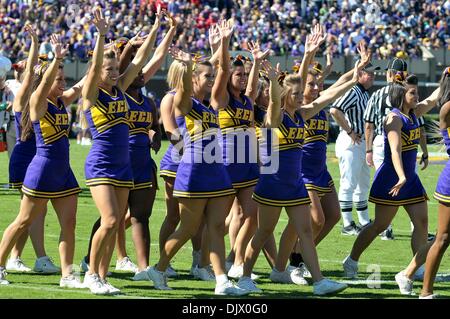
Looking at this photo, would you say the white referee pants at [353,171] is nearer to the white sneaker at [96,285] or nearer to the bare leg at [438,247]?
the bare leg at [438,247]

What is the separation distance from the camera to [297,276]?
9.65 metres

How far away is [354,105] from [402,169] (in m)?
3.66

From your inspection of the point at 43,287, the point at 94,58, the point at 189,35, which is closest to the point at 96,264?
the point at 43,287

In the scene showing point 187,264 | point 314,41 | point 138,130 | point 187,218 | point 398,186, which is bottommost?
point 187,264

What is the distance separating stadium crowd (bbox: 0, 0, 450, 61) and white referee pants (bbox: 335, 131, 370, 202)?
20.4m

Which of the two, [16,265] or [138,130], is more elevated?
[138,130]

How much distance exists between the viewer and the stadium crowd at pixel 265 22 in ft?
116

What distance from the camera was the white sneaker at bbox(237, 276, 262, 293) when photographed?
29.2 ft

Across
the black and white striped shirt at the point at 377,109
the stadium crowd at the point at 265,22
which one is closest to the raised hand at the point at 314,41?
the black and white striped shirt at the point at 377,109

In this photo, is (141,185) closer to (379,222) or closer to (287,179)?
(287,179)

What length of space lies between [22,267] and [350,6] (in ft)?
106

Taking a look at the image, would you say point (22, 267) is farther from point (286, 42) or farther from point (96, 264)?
point (286, 42)

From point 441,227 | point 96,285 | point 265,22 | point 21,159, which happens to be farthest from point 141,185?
point 265,22

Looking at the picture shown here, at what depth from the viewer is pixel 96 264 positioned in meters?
8.45
